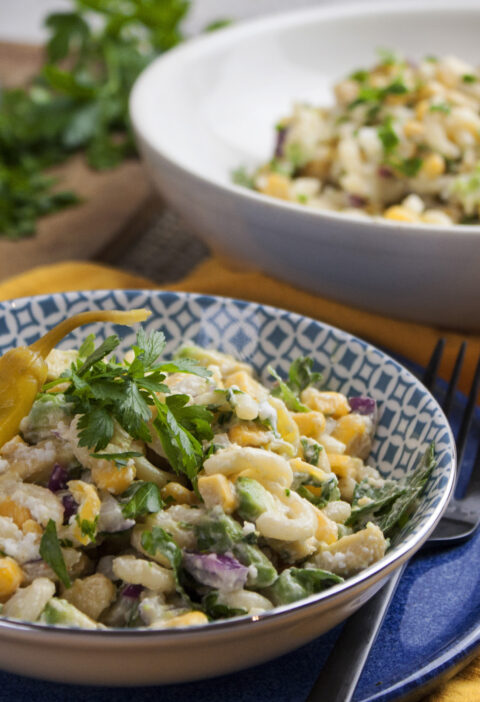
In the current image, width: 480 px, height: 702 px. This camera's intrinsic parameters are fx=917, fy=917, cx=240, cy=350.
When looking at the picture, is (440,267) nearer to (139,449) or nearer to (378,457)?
(378,457)

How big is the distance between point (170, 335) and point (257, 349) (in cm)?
23

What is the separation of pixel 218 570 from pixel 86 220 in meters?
2.39

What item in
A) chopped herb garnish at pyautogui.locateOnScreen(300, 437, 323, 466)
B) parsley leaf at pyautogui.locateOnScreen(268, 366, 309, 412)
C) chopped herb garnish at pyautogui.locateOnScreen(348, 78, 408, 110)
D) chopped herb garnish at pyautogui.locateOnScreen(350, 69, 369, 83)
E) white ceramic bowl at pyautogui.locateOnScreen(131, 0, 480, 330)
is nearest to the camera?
chopped herb garnish at pyautogui.locateOnScreen(300, 437, 323, 466)

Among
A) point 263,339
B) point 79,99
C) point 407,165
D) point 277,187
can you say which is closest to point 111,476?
point 263,339

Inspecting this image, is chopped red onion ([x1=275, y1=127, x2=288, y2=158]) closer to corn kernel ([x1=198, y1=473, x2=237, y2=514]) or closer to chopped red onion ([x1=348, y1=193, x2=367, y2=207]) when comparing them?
chopped red onion ([x1=348, y1=193, x2=367, y2=207])

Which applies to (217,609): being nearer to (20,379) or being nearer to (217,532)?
(217,532)

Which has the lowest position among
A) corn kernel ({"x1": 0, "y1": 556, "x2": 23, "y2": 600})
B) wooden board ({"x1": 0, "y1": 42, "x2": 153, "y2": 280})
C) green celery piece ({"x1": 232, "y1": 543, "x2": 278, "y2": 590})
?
wooden board ({"x1": 0, "y1": 42, "x2": 153, "y2": 280})

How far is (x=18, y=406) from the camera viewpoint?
1746mm

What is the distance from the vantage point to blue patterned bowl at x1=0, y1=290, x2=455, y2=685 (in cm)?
136

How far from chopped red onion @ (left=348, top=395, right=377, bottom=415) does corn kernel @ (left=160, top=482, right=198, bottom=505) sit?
0.59 metres

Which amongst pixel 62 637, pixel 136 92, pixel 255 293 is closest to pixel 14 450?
pixel 62 637

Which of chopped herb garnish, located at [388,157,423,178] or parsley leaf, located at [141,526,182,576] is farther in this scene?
chopped herb garnish, located at [388,157,423,178]

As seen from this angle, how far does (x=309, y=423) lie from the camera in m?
1.96

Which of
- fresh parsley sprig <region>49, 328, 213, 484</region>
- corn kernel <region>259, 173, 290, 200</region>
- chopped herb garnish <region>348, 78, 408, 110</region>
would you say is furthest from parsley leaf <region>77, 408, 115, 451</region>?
chopped herb garnish <region>348, 78, 408, 110</region>
